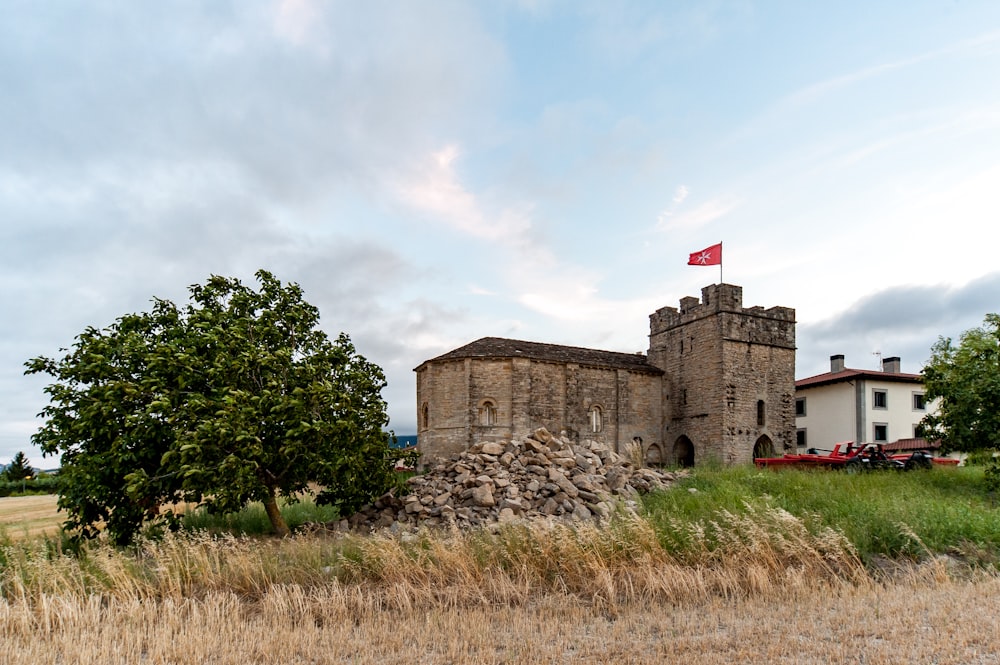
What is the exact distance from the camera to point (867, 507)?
10797mm

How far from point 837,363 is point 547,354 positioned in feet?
68.8

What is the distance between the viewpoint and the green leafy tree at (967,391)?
1625 centimetres

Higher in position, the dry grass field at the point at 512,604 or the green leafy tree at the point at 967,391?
the green leafy tree at the point at 967,391

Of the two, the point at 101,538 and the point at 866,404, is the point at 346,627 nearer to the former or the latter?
the point at 101,538

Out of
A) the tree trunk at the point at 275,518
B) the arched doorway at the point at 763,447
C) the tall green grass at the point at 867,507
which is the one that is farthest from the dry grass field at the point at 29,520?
the arched doorway at the point at 763,447

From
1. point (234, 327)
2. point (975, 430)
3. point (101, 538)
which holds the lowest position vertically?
point (101, 538)

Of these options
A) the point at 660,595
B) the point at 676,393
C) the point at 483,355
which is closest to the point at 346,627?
the point at 660,595

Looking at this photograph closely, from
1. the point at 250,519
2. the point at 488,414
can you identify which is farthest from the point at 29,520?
the point at 488,414

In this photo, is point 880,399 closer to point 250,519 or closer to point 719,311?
point 719,311

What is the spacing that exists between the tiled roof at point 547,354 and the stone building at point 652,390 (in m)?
0.07

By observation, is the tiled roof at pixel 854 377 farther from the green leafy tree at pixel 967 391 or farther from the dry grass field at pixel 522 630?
the dry grass field at pixel 522 630

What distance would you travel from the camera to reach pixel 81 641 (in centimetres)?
633

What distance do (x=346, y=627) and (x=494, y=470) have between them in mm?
8941

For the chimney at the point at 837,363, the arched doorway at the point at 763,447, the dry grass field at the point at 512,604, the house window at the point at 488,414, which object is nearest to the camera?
the dry grass field at the point at 512,604
